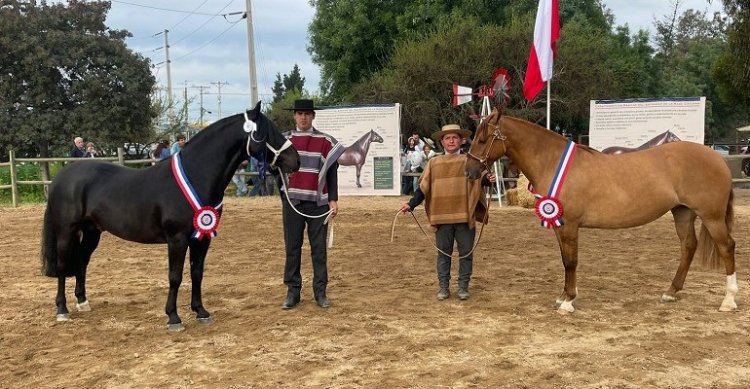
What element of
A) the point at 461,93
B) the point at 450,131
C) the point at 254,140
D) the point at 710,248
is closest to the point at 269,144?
the point at 254,140

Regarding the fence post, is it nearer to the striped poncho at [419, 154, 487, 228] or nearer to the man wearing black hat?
the man wearing black hat

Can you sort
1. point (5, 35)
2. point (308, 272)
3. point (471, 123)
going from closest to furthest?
point (308, 272), point (471, 123), point (5, 35)

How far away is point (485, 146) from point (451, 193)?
0.60 meters

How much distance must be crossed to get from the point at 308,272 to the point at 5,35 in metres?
25.3

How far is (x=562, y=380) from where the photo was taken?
150 inches

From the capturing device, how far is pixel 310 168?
567 cm

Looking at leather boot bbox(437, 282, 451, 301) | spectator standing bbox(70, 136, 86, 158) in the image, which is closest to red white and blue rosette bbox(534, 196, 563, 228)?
leather boot bbox(437, 282, 451, 301)

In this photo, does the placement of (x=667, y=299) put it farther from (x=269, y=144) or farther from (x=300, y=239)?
(x=269, y=144)

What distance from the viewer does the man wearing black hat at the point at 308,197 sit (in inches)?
223

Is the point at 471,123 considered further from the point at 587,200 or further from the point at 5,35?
the point at 5,35

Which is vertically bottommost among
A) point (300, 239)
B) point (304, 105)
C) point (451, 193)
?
point (300, 239)

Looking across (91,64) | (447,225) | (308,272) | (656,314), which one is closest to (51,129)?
(91,64)

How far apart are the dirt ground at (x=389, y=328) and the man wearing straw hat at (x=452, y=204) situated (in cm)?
34

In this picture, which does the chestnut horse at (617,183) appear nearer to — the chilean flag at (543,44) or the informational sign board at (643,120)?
the chilean flag at (543,44)
